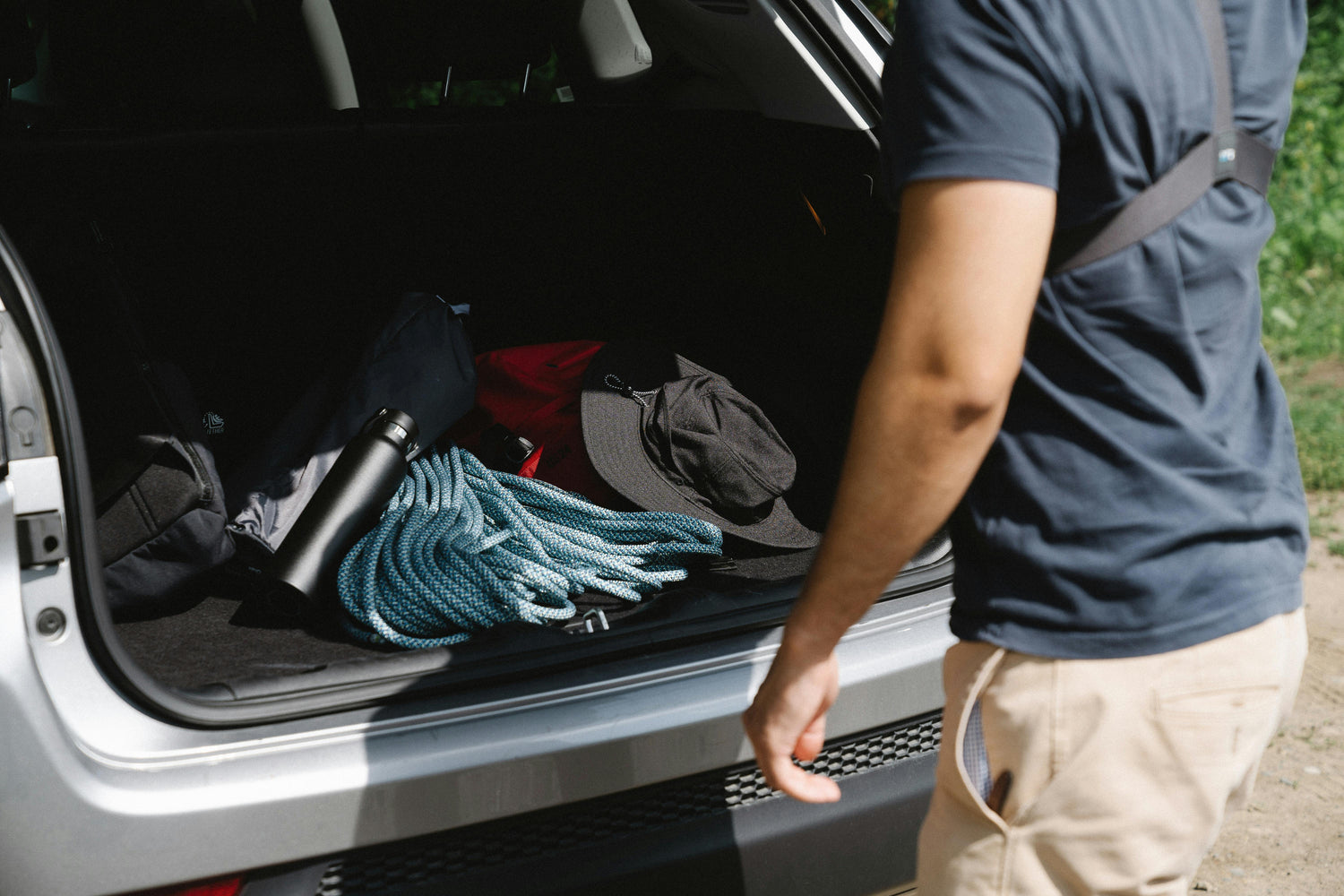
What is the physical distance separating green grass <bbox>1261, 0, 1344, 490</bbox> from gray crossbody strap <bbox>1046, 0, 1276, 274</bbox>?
333cm

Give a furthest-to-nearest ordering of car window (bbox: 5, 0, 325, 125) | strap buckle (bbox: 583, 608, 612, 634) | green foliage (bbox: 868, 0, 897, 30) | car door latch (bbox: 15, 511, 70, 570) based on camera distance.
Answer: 1. green foliage (bbox: 868, 0, 897, 30)
2. car window (bbox: 5, 0, 325, 125)
3. strap buckle (bbox: 583, 608, 612, 634)
4. car door latch (bbox: 15, 511, 70, 570)

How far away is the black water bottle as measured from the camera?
172cm

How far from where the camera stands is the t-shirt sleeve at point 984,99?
77 centimetres

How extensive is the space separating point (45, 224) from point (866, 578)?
60.3 inches

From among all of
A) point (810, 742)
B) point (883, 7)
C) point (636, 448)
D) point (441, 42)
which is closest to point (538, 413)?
point (636, 448)

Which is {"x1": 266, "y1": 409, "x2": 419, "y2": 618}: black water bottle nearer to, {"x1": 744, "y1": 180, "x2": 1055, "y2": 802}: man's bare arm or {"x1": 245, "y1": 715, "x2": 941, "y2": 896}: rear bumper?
{"x1": 245, "y1": 715, "x2": 941, "y2": 896}: rear bumper

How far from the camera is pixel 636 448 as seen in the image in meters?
2.02

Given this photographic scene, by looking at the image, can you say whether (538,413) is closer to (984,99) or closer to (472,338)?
(472,338)

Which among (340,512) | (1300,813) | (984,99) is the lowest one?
(1300,813)

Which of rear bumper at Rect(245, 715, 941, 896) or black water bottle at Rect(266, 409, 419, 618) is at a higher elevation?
black water bottle at Rect(266, 409, 419, 618)

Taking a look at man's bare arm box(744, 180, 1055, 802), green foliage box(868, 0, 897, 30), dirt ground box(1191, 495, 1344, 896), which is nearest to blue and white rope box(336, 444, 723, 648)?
man's bare arm box(744, 180, 1055, 802)

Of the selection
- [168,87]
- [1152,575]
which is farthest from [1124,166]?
[168,87]

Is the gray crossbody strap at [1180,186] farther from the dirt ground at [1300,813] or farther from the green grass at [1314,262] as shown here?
the green grass at [1314,262]

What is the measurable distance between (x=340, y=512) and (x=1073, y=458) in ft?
4.16
